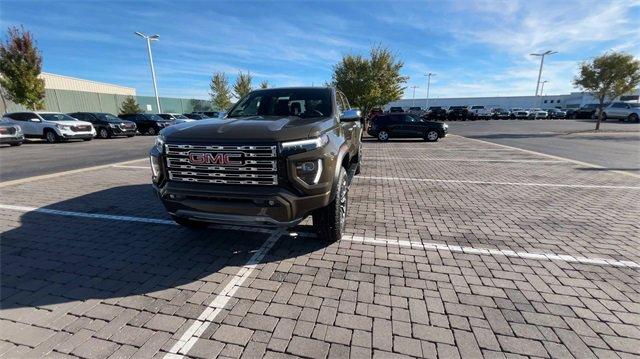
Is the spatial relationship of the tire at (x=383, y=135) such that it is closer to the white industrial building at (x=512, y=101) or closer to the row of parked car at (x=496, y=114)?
the row of parked car at (x=496, y=114)

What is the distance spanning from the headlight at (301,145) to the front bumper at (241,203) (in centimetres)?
39

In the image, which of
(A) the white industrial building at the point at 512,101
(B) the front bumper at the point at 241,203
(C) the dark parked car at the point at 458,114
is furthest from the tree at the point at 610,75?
(A) the white industrial building at the point at 512,101

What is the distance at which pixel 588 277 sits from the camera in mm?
3174

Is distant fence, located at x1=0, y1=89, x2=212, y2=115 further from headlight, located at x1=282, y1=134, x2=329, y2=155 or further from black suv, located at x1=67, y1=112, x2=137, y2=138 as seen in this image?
headlight, located at x1=282, y1=134, x2=329, y2=155

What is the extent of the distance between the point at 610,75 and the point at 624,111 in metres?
17.0

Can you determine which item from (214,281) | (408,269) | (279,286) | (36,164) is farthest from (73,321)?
(36,164)

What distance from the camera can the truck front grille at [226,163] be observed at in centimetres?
300

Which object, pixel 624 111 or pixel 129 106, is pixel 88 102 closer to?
pixel 129 106

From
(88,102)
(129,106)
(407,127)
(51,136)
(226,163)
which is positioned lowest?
(51,136)

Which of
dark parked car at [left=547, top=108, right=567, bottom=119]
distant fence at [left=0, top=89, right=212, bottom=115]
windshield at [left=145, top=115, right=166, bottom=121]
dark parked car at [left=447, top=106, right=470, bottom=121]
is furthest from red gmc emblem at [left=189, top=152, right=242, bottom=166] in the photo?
dark parked car at [left=547, top=108, right=567, bottom=119]

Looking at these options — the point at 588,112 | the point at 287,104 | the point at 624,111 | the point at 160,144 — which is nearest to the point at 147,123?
the point at 287,104

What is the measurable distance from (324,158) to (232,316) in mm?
1663

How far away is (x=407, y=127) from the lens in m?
17.9

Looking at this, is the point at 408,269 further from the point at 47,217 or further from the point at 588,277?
the point at 47,217
